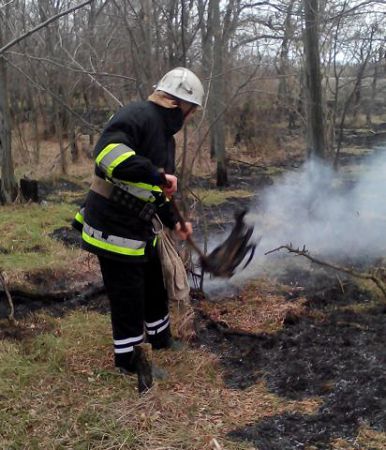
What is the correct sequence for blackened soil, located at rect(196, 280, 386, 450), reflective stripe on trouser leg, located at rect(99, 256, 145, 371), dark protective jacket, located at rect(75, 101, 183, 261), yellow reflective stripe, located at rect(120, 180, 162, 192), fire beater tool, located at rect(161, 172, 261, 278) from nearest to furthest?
blackened soil, located at rect(196, 280, 386, 450)
dark protective jacket, located at rect(75, 101, 183, 261)
yellow reflective stripe, located at rect(120, 180, 162, 192)
reflective stripe on trouser leg, located at rect(99, 256, 145, 371)
fire beater tool, located at rect(161, 172, 261, 278)

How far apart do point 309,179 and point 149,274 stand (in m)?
5.39

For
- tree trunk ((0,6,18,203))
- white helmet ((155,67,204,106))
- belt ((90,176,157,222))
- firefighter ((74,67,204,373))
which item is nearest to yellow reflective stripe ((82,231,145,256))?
firefighter ((74,67,204,373))

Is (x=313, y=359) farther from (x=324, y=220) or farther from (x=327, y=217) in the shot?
(x=327, y=217)

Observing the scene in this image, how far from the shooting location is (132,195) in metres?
3.50

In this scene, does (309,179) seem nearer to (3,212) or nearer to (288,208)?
(288,208)

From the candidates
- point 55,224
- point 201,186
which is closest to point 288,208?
point 55,224

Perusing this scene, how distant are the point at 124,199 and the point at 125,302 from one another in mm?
655

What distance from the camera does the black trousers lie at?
11.8 ft

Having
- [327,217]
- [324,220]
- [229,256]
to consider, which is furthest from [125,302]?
[327,217]

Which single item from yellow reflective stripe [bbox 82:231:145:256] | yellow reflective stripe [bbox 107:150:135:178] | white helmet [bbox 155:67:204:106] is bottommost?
yellow reflective stripe [bbox 82:231:145:256]

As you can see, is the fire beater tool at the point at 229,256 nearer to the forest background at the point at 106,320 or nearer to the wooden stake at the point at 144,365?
the forest background at the point at 106,320

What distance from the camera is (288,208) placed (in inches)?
332

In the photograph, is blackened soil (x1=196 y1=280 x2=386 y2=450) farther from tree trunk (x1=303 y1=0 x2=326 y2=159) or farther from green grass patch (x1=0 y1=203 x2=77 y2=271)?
tree trunk (x1=303 y1=0 x2=326 y2=159)

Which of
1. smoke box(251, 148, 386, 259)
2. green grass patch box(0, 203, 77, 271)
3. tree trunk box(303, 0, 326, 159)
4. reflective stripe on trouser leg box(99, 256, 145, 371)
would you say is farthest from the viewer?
tree trunk box(303, 0, 326, 159)
